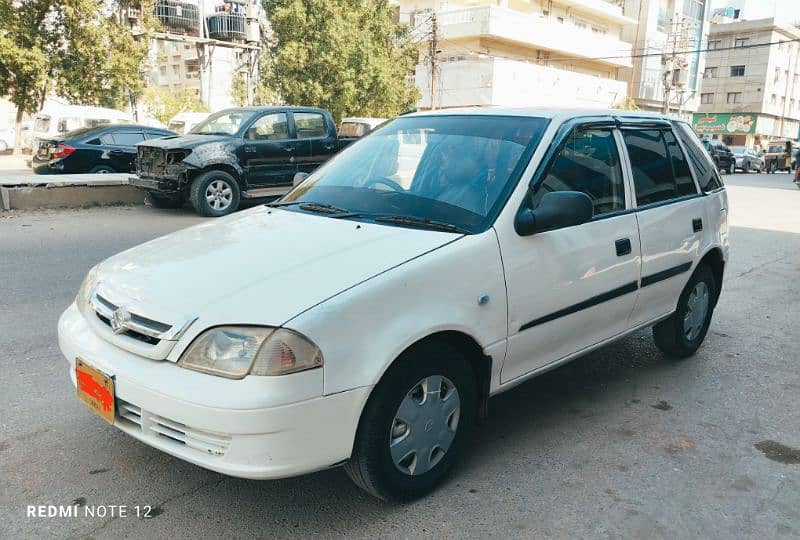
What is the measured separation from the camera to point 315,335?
234cm

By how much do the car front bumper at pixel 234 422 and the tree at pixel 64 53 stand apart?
929 inches

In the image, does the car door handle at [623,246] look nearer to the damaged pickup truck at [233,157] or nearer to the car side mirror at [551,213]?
the car side mirror at [551,213]

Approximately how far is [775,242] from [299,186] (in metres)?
Answer: 9.02

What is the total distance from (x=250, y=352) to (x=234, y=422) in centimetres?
25

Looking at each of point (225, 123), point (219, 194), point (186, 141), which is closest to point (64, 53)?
point (225, 123)

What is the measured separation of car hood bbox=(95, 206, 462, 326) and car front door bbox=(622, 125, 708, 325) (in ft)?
5.17

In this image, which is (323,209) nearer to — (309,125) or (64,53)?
(309,125)

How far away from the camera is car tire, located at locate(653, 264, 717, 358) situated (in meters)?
4.51

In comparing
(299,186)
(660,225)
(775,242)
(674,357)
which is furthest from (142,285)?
(775,242)

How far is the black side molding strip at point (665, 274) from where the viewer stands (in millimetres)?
3889

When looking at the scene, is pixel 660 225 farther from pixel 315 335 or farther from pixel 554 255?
pixel 315 335

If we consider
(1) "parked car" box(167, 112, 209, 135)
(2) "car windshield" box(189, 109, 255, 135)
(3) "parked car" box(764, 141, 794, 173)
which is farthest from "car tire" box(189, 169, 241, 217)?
(3) "parked car" box(764, 141, 794, 173)

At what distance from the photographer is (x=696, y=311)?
468 cm

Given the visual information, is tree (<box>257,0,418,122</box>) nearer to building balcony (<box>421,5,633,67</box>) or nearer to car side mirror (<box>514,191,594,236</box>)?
building balcony (<box>421,5,633,67</box>)
